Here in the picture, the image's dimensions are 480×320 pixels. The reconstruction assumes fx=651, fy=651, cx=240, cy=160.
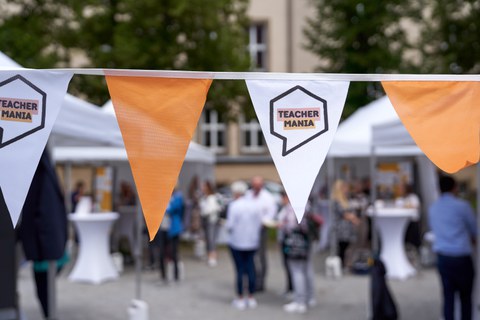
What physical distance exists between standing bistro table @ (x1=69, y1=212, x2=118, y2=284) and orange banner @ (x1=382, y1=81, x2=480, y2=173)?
7.43 m

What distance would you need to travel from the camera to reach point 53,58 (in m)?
15.2

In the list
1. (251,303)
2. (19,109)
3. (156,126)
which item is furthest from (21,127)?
(251,303)

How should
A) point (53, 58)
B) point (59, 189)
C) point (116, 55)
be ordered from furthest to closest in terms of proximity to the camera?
point (116, 55), point (53, 58), point (59, 189)

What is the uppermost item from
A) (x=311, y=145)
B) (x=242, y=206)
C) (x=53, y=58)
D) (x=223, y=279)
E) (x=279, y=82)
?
(x=53, y=58)

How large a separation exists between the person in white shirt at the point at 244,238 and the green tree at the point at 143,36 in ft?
29.5

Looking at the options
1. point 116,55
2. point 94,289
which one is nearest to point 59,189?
point 94,289

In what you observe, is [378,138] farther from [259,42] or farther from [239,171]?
[259,42]

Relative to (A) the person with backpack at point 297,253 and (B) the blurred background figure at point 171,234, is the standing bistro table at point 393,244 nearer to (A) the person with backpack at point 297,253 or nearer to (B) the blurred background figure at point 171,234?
(A) the person with backpack at point 297,253

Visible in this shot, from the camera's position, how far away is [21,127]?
11.5 feet

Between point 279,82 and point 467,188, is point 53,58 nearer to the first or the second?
point 279,82

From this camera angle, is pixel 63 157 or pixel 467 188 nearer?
pixel 63 157

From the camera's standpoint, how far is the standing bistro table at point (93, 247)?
1048cm

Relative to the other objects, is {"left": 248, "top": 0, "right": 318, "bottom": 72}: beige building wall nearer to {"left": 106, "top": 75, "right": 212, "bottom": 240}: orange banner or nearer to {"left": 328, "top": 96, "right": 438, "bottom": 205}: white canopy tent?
{"left": 328, "top": 96, "right": 438, "bottom": 205}: white canopy tent

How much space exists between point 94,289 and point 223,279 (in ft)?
7.20
